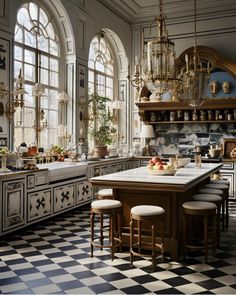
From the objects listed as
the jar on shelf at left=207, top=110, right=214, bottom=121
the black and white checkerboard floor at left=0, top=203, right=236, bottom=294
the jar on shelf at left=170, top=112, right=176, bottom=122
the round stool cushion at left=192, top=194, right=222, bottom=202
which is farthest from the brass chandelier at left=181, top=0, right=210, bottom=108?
the jar on shelf at left=170, top=112, right=176, bottom=122

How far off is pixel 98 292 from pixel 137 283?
418 mm

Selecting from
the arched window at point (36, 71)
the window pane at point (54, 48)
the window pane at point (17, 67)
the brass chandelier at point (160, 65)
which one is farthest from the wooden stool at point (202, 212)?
the window pane at point (54, 48)

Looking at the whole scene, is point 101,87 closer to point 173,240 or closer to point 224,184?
point 224,184

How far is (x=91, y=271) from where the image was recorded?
13.0 ft

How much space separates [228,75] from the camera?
881 cm

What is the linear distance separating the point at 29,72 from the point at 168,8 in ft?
14.3

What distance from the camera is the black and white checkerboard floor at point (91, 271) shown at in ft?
11.5

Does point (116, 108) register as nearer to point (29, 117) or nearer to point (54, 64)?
point (54, 64)

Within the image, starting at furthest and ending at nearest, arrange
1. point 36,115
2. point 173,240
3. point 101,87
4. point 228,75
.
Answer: point 101,87, point 228,75, point 36,115, point 173,240

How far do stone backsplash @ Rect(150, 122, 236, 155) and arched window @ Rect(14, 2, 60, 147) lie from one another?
10.2 feet

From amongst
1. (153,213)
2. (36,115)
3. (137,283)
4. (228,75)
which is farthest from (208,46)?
(137,283)

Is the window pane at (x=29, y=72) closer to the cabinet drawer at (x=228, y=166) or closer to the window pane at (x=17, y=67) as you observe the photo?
the window pane at (x=17, y=67)

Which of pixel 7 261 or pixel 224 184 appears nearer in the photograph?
pixel 7 261

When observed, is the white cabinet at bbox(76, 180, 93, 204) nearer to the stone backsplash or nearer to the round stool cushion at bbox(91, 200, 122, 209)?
the round stool cushion at bbox(91, 200, 122, 209)
